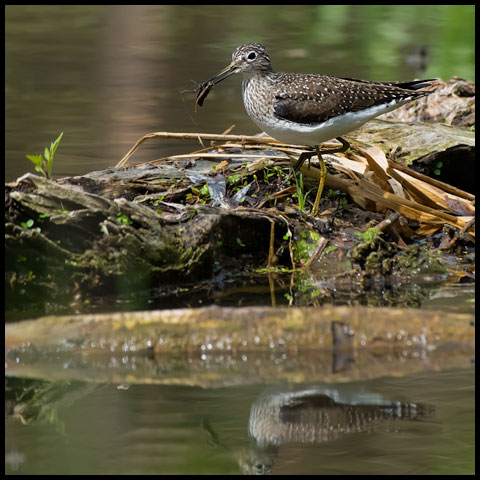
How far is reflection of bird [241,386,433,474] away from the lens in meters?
4.48

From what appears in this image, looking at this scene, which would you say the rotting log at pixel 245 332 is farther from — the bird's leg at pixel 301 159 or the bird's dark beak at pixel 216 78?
the bird's dark beak at pixel 216 78

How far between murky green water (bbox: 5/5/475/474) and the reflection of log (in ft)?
0.58

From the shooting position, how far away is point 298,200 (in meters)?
7.82

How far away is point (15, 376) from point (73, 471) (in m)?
1.14

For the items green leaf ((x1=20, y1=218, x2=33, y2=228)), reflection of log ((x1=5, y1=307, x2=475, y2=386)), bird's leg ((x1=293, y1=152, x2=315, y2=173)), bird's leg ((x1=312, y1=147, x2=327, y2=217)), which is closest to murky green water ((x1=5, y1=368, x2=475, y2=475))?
reflection of log ((x1=5, y1=307, x2=475, y2=386))

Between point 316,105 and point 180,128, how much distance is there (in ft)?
15.4

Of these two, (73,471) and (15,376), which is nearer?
(73,471)

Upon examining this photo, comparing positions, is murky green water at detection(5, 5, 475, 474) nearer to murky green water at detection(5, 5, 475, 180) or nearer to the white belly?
murky green water at detection(5, 5, 475, 180)

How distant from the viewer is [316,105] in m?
7.64

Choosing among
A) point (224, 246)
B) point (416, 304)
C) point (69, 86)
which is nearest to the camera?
point (416, 304)

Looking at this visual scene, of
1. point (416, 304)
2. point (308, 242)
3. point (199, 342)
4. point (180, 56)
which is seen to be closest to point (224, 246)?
point (308, 242)

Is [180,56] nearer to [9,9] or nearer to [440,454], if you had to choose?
[9,9]

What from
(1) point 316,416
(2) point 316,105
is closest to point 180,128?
(2) point 316,105

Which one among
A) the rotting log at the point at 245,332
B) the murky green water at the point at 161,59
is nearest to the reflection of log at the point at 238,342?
the rotting log at the point at 245,332
